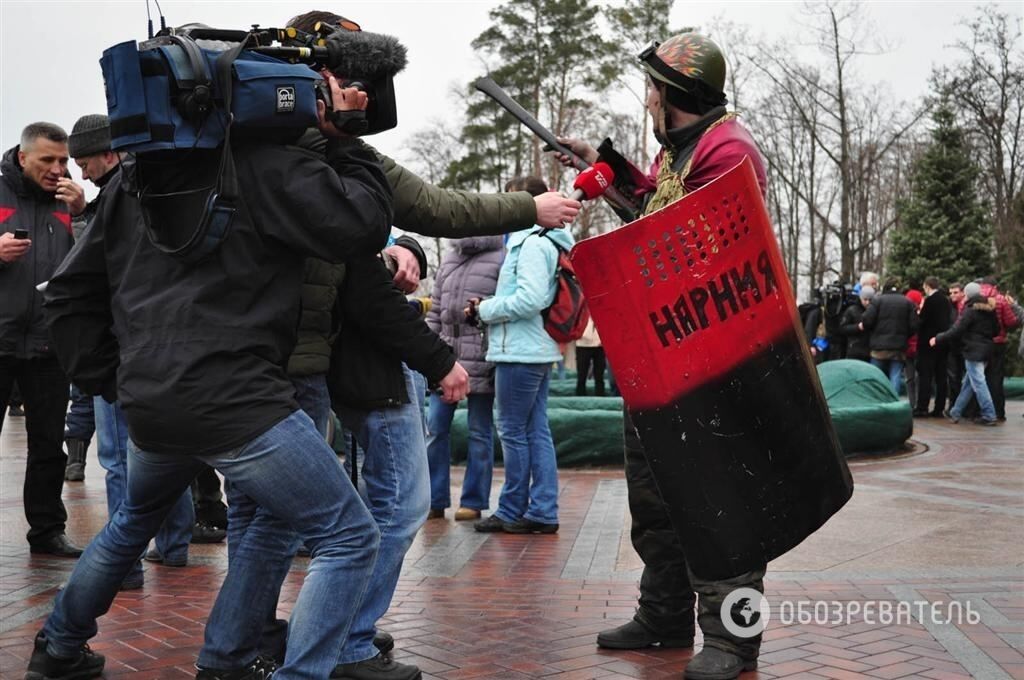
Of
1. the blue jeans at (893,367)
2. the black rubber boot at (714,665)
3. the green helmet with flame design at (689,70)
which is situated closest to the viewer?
the black rubber boot at (714,665)

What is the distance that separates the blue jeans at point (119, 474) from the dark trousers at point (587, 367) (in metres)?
11.3

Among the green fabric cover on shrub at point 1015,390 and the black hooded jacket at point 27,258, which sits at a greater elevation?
the black hooded jacket at point 27,258

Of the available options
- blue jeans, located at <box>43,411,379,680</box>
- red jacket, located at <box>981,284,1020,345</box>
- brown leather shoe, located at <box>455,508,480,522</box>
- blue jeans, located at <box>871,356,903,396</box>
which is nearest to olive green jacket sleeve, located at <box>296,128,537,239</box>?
blue jeans, located at <box>43,411,379,680</box>

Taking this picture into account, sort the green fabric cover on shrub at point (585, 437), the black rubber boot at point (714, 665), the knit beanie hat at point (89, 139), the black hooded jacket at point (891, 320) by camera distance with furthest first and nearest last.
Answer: the black hooded jacket at point (891, 320)
the green fabric cover on shrub at point (585, 437)
the knit beanie hat at point (89, 139)
the black rubber boot at point (714, 665)

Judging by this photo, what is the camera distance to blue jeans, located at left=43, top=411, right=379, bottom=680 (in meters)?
3.03

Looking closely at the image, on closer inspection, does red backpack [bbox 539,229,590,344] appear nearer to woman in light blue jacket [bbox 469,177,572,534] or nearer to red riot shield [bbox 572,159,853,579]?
woman in light blue jacket [bbox 469,177,572,534]

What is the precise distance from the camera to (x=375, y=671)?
150 inches

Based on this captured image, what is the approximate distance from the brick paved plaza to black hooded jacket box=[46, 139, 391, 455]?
4.58ft

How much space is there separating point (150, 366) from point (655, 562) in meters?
2.11

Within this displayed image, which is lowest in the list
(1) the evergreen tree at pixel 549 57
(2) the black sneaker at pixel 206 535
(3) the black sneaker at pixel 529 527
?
(3) the black sneaker at pixel 529 527

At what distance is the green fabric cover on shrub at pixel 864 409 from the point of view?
36.0 ft

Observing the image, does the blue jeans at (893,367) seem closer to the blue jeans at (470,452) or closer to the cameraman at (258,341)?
the blue jeans at (470,452)

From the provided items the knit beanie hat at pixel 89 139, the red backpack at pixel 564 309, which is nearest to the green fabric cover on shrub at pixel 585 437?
the red backpack at pixel 564 309

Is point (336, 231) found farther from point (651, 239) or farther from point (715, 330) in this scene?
point (715, 330)
